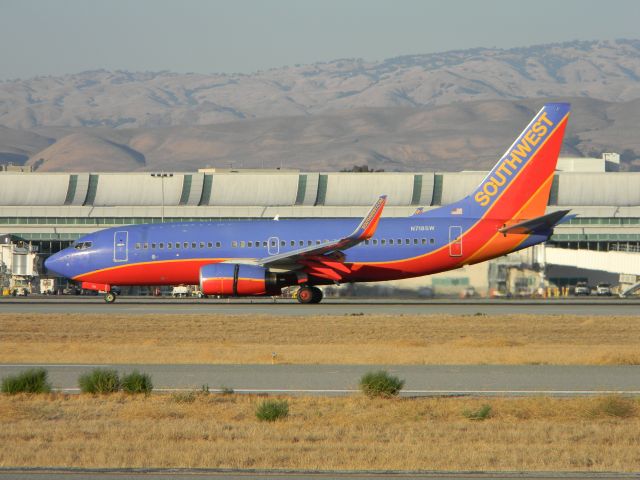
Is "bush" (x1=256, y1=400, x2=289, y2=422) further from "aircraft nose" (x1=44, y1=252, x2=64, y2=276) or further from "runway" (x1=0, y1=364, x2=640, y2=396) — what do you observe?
"aircraft nose" (x1=44, y1=252, x2=64, y2=276)

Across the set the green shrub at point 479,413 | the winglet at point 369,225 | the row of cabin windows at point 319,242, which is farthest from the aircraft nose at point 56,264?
the green shrub at point 479,413

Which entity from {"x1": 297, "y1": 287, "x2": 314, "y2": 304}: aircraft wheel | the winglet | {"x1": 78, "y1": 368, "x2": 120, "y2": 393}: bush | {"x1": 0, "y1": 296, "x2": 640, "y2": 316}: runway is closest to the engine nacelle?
{"x1": 0, "y1": 296, "x2": 640, "y2": 316}: runway

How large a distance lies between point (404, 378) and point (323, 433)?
7.25 m

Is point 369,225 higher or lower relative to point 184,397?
higher

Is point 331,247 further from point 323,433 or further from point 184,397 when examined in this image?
point 323,433

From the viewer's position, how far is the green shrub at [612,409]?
18.9 m

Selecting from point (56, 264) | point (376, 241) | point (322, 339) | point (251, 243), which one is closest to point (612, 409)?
point (322, 339)

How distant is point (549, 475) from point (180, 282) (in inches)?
1579

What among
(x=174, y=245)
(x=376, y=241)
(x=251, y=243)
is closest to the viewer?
(x=376, y=241)

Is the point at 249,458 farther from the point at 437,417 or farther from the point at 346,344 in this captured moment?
the point at 346,344

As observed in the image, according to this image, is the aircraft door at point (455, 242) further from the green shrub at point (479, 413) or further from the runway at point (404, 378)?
the green shrub at point (479, 413)

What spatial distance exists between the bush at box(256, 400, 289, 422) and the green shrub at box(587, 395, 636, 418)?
5143 millimetres

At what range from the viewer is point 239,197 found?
102 m

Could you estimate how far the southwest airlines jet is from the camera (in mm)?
50969
